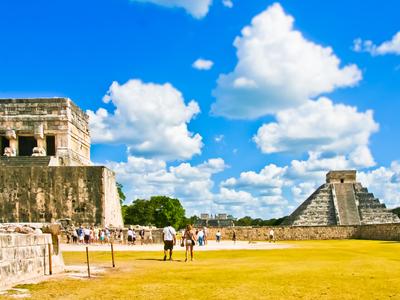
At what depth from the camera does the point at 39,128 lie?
27.1 m

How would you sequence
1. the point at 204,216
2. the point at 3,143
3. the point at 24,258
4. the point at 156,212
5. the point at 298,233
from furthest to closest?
the point at 204,216 < the point at 156,212 < the point at 298,233 < the point at 3,143 < the point at 24,258

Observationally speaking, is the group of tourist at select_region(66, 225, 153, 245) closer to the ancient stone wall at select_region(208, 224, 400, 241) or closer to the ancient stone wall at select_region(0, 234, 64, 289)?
the ancient stone wall at select_region(0, 234, 64, 289)

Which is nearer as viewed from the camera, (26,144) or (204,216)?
(26,144)

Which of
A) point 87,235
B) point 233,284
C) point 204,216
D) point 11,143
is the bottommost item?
point 233,284

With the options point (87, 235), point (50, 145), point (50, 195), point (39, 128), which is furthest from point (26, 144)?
point (87, 235)

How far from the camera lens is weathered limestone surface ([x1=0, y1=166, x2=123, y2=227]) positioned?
78.1 feet

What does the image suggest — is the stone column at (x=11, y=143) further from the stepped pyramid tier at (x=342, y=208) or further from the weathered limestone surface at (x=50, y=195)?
the stepped pyramid tier at (x=342, y=208)

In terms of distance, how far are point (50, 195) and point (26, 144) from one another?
548cm

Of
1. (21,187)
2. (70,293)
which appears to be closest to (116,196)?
(21,187)

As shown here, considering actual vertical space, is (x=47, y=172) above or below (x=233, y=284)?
above

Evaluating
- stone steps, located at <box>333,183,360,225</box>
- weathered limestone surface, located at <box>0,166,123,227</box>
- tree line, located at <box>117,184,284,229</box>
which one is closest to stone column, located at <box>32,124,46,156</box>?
weathered limestone surface, located at <box>0,166,123,227</box>

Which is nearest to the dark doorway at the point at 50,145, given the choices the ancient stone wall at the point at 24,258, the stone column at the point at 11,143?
the stone column at the point at 11,143

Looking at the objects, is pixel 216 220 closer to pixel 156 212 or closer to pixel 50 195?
pixel 156 212

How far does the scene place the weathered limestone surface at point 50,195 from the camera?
23797mm
